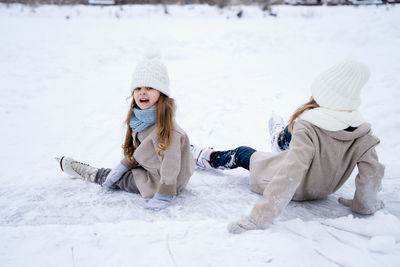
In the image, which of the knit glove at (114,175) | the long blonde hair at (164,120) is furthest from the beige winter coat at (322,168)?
the knit glove at (114,175)

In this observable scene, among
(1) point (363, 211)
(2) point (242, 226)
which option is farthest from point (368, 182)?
(2) point (242, 226)

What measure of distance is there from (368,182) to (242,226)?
82 centimetres

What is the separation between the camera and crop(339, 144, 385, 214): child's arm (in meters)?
1.74

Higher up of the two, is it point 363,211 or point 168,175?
point 168,175

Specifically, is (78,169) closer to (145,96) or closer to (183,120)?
(145,96)

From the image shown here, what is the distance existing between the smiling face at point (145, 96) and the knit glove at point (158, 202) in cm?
64

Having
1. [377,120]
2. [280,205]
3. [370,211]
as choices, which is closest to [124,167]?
[280,205]

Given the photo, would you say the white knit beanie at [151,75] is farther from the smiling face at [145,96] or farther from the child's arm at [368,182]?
the child's arm at [368,182]

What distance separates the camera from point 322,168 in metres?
1.80

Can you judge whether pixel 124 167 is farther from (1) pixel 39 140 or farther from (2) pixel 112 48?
(2) pixel 112 48

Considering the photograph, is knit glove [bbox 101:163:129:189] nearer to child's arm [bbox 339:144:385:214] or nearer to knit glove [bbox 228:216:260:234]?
knit glove [bbox 228:216:260:234]

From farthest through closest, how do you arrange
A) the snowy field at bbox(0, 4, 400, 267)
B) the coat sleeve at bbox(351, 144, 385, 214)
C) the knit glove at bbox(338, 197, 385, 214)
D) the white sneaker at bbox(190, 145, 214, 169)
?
the white sneaker at bbox(190, 145, 214, 169) → the knit glove at bbox(338, 197, 385, 214) → the coat sleeve at bbox(351, 144, 385, 214) → the snowy field at bbox(0, 4, 400, 267)

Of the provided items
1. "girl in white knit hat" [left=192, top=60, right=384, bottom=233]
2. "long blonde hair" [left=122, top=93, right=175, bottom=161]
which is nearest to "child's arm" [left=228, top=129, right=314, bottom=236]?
"girl in white knit hat" [left=192, top=60, right=384, bottom=233]

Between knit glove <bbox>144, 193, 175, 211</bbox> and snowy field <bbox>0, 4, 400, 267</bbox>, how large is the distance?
0.17 ft
